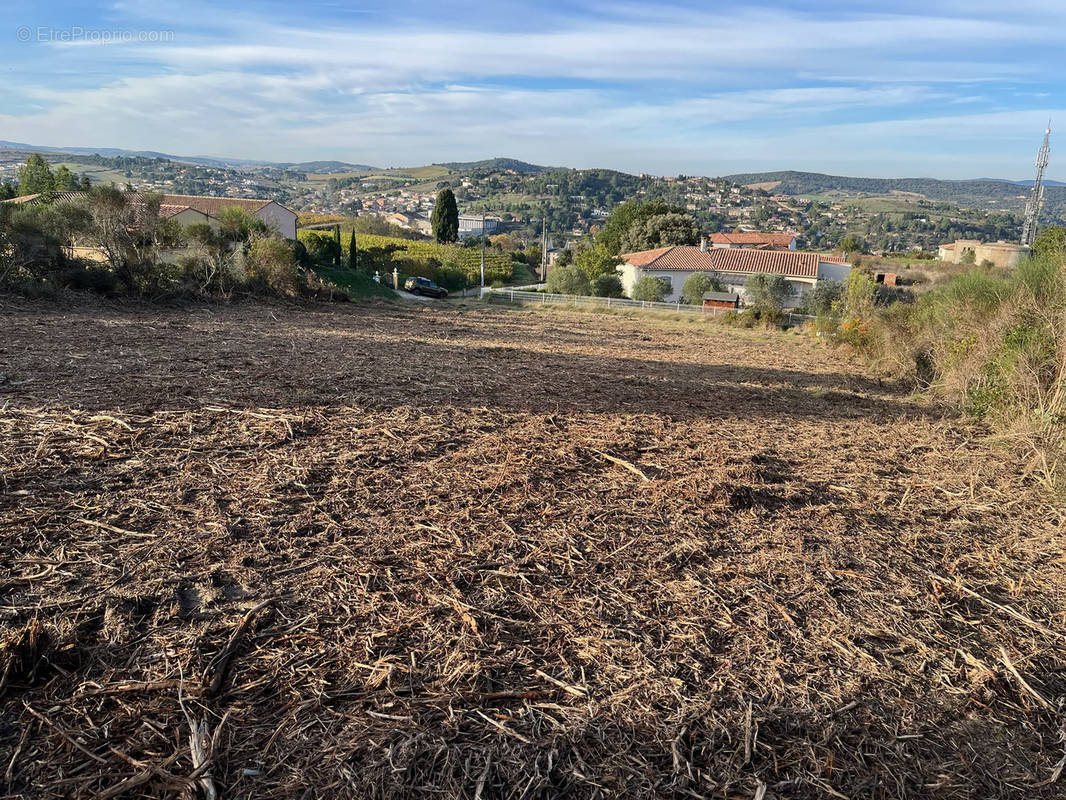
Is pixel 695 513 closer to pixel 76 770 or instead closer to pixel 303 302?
pixel 76 770

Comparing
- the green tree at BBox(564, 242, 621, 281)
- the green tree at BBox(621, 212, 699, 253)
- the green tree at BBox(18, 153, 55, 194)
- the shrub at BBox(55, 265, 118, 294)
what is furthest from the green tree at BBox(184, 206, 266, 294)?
the green tree at BBox(18, 153, 55, 194)

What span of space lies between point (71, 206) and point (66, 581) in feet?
47.4

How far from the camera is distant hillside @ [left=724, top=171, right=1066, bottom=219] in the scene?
475 feet

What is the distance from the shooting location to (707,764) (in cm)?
229

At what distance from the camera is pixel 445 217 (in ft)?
201

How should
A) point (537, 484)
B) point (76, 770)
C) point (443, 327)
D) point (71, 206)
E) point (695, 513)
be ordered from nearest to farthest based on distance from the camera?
point (76, 770)
point (695, 513)
point (537, 484)
point (71, 206)
point (443, 327)

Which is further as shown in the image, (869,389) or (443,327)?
(443,327)

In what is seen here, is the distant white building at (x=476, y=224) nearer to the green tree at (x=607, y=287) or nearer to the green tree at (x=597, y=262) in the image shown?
the green tree at (x=597, y=262)

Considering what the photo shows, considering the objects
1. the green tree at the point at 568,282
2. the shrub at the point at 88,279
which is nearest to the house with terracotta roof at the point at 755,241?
the green tree at the point at 568,282

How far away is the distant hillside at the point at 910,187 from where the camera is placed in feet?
475

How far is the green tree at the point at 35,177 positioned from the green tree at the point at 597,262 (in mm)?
39619

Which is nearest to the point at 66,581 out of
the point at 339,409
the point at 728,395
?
the point at 339,409

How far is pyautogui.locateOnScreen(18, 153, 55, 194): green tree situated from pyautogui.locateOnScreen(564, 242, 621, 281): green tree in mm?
39619

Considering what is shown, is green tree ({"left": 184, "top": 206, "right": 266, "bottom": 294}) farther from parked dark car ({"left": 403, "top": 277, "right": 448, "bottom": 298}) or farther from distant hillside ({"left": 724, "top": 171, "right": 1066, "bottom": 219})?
distant hillside ({"left": 724, "top": 171, "right": 1066, "bottom": 219})
